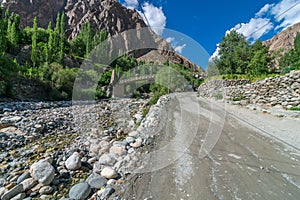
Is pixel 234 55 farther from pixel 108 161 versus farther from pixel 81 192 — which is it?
pixel 81 192

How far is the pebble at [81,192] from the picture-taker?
152cm

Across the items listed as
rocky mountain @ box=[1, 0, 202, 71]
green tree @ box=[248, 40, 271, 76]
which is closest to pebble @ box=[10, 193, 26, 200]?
green tree @ box=[248, 40, 271, 76]

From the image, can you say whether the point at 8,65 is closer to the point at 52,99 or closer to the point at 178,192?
the point at 52,99

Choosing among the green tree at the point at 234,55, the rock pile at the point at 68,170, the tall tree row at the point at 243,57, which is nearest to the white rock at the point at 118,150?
the rock pile at the point at 68,170

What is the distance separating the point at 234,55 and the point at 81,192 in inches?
699

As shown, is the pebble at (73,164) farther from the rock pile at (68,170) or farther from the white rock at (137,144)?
the white rock at (137,144)

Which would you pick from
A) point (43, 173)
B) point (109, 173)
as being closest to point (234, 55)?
point (109, 173)

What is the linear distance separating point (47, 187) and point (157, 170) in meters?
1.36

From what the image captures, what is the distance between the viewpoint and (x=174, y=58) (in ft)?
20.7

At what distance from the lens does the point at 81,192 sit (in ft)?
5.09

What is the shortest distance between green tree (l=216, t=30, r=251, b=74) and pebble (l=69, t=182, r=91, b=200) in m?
16.2

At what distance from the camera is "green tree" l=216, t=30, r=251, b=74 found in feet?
46.6

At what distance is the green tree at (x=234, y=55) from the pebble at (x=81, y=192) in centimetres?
1622

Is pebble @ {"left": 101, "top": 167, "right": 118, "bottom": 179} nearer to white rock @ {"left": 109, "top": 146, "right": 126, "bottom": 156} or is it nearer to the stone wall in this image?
white rock @ {"left": 109, "top": 146, "right": 126, "bottom": 156}
